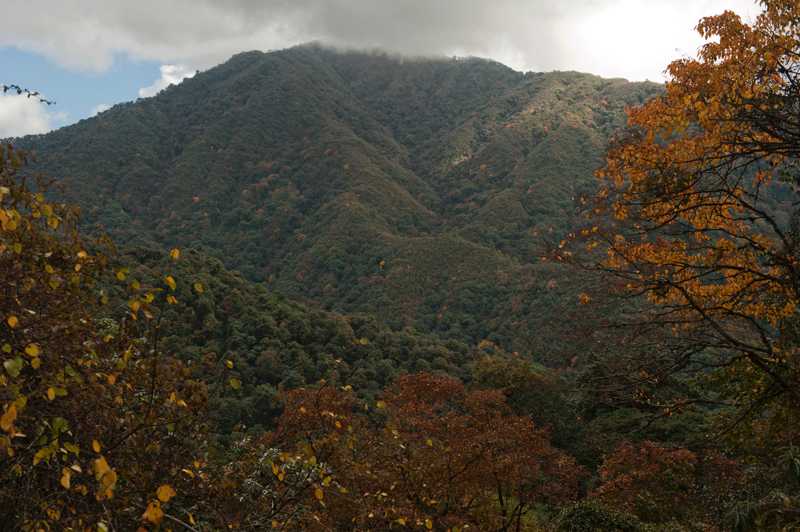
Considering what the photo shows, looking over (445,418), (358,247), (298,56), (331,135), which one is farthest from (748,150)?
(298,56)

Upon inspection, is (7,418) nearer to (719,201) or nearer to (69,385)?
(69,385)

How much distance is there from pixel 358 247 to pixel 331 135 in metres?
42.1

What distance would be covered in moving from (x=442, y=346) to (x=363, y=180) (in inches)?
2288

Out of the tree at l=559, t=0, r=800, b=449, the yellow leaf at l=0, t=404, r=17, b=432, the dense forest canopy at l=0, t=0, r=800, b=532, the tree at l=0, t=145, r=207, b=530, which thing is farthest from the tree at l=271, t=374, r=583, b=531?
the yellow leaf at l=0, t=404, r=17, b=432

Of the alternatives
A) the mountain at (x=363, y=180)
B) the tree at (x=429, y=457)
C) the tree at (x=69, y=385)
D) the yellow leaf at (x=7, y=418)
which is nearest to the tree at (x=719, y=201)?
the tree at (x=429, y=457)

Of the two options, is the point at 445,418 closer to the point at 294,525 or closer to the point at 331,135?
the point at 294,525

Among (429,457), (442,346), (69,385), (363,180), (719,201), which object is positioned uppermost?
(363,180)

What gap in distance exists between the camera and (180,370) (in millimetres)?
4633

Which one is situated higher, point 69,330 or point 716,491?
point 69,330

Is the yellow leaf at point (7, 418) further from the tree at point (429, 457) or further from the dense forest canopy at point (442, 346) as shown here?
the tree at point (429, 457)

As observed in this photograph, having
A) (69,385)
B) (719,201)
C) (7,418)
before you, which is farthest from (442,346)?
(7,418)

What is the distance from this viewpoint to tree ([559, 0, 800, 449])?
5.72 metres

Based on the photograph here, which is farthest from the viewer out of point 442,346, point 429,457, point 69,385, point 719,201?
point 442,346

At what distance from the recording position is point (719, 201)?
6.49 meters
